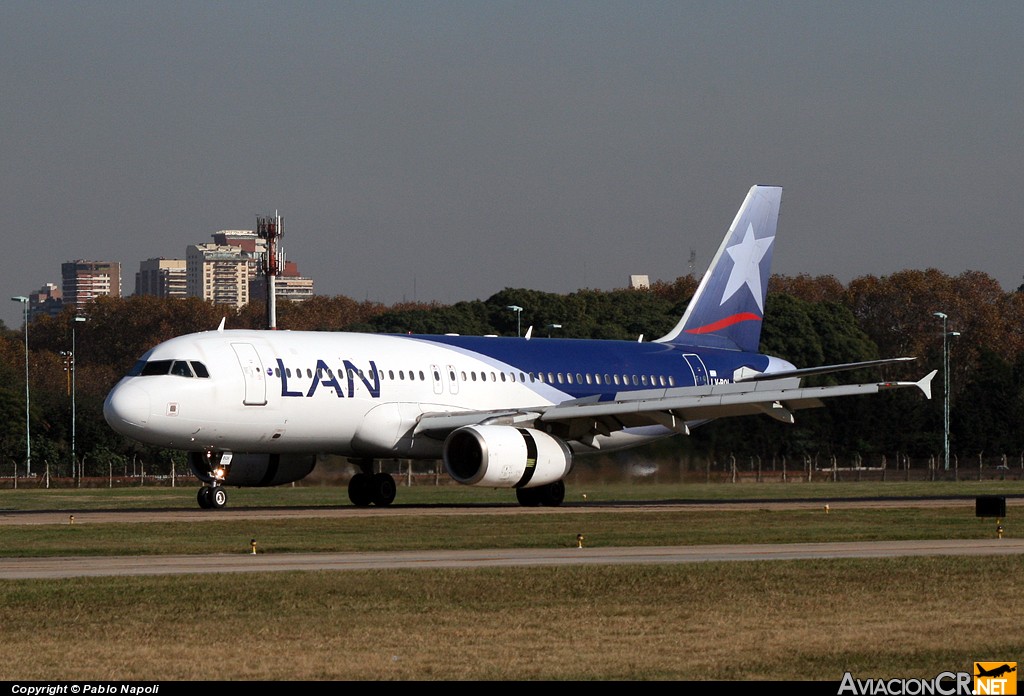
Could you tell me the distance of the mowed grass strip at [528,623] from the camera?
51.0 feet

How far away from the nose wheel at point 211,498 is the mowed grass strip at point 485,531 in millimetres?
3013

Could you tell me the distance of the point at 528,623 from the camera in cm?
1872

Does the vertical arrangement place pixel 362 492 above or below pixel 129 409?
below

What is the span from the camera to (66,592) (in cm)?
2169

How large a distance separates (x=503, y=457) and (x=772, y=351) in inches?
2417

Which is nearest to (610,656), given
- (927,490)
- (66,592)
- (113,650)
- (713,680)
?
(713,680)

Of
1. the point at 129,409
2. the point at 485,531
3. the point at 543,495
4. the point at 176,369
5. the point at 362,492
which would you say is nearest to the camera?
the point at 485,531

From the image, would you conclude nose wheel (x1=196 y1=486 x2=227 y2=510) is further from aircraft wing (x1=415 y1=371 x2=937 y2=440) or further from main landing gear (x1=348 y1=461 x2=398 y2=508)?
aircraft wing (x1=415 y1=371 x2=937 y2=440)

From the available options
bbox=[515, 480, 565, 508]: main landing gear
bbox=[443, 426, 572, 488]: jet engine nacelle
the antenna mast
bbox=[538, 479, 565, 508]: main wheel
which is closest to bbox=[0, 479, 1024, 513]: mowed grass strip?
bbox=[515, 480, 565, 508]: main landing gear

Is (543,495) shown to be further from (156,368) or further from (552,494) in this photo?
(156,368)

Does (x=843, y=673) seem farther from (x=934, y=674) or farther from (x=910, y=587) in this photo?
(x=910, y=587)

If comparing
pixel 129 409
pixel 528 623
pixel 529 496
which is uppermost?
pixel 129 409

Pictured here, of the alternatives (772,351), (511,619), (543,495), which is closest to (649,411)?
(543,495)

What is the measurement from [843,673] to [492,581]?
8351 mm
